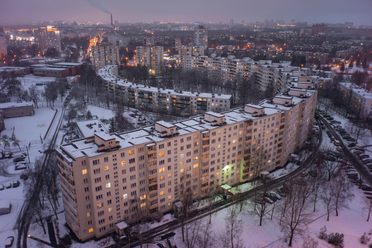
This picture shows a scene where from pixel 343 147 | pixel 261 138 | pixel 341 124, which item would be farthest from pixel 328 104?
pixel 261 138

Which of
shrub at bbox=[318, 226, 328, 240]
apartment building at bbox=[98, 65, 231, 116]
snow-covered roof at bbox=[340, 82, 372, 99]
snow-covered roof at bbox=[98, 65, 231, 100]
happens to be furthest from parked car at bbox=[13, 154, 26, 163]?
snow-covered roof at bbox=[340, 82, 372, 99]

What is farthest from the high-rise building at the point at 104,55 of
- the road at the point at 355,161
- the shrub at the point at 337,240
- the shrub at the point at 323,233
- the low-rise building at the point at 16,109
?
the shrub at the point at 337,240

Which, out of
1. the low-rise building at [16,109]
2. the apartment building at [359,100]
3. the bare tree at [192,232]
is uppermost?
the apartment building at [359,100]

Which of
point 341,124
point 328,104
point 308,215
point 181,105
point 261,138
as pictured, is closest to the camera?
point 308,215

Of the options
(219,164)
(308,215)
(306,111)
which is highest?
(306,111)

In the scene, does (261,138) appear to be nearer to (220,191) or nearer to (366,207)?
(220,191)

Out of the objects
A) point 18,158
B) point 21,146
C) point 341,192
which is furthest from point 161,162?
point 21,146

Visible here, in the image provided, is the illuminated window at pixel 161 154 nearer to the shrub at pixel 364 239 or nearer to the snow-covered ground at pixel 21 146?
the snow-covered ground at pixel 21 146
